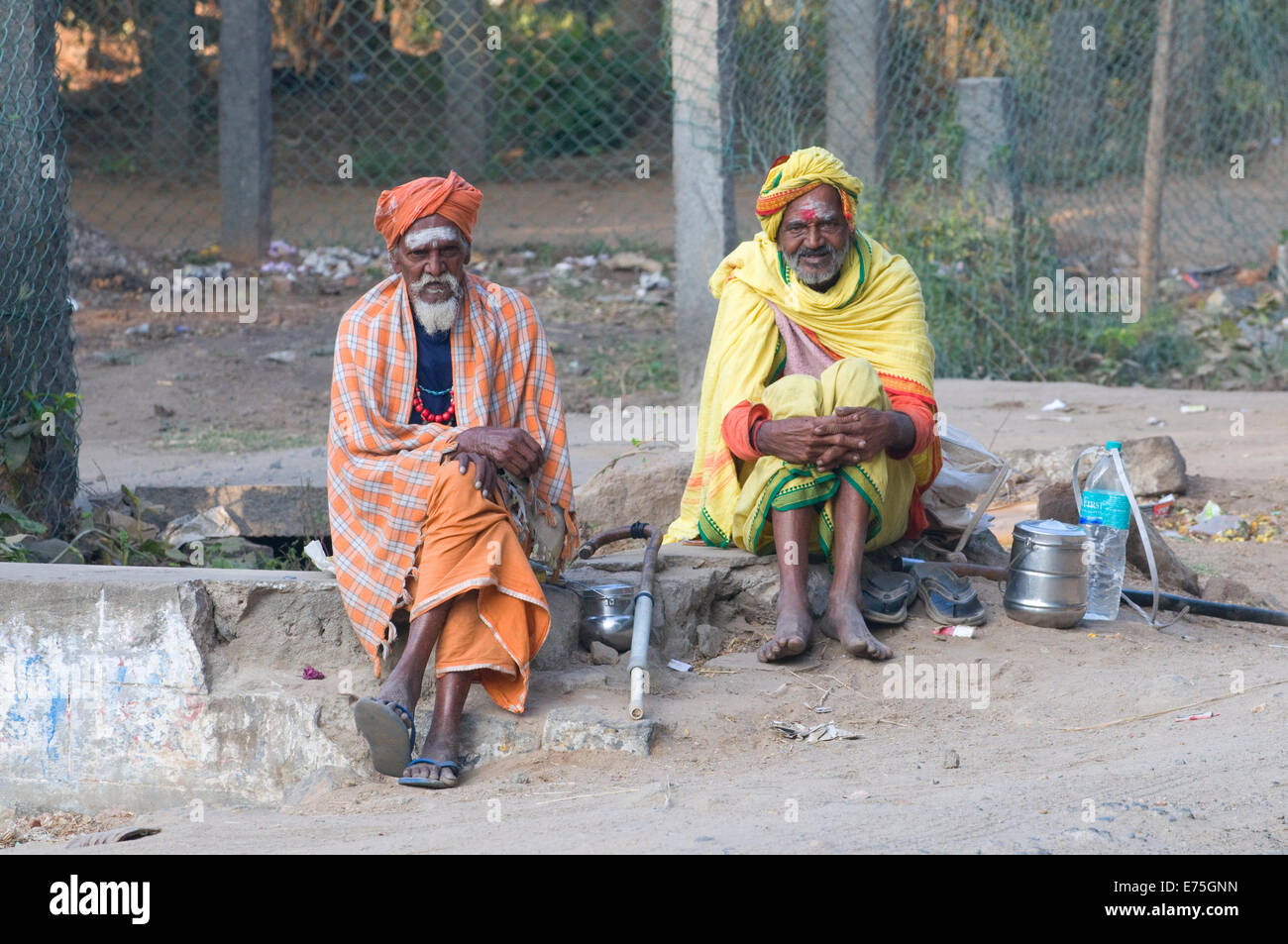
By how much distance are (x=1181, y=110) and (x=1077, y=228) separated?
140 centimetres

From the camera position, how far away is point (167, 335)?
9.81 metres

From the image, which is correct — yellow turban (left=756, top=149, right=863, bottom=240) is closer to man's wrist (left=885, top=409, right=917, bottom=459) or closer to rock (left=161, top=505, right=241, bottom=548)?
man's wrist (left=885, top=409, right=917, bottom=459)

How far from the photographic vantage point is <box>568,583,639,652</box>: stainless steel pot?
173 inches

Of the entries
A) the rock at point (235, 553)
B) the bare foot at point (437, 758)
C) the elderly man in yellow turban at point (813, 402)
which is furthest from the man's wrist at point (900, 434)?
the rock at point (235, 553)

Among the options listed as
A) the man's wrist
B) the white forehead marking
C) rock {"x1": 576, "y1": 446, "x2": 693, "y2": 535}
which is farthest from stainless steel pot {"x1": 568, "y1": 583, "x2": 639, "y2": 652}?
rock {"x1": 576, "y1": 446, "x2": 693, "y2": 535}

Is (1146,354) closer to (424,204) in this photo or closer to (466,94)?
(466,94)

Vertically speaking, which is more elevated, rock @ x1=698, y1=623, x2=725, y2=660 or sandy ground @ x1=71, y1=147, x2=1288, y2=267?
sandy ground @ x1=71, y1=147, x2=1288, y2=267

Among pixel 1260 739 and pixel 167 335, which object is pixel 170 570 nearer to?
pixel 1260 739

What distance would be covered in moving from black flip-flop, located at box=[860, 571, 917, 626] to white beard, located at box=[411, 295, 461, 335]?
5.14 feet

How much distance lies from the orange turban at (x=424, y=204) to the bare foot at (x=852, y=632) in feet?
5.38

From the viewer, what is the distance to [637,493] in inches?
242

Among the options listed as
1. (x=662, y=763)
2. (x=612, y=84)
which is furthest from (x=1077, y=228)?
(x=662, y=763)

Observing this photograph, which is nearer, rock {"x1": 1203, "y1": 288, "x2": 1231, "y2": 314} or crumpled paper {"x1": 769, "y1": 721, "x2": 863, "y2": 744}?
crumpled paper {"x1": 769, "y1": 721, "x2": 863, "y2": 744}

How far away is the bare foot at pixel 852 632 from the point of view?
13.9 feet
